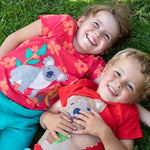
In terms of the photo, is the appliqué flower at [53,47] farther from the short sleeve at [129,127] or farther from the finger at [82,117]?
the short sleeve at [129,127]

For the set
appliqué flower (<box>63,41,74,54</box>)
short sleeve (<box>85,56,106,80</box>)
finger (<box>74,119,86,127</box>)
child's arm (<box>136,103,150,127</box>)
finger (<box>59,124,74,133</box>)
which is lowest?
child's arm (<box>136,103,150,127</box>)

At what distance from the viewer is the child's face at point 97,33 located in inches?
97.4

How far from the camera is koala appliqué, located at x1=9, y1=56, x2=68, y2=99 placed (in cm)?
238

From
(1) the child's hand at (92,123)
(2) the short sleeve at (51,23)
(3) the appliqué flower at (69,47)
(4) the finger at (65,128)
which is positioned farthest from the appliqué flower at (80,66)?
(4) the finger at (65,128)

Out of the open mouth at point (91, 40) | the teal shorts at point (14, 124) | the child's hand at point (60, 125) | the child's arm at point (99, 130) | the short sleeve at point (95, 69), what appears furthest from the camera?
the short sleeve at point (95, 69)

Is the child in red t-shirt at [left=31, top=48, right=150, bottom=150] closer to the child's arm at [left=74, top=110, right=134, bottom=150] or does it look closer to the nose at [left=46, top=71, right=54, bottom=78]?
the child's arm at [left=74, top=110, right=134, bottom=150]

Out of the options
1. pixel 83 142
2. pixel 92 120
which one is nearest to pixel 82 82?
pixel 92 120

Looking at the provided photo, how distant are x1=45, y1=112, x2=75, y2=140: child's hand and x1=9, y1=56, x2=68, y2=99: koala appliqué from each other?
423mm

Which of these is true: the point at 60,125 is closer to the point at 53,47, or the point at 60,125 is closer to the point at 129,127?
the point at 129,127

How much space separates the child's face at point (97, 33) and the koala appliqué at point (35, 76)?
456mm

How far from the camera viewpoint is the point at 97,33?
8.00 ft

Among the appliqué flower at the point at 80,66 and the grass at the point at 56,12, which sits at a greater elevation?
the grass at the point at 56,12

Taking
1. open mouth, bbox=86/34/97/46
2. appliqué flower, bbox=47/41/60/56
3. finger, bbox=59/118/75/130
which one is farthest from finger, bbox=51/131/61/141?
open mouth, bbox=86/34/97/46

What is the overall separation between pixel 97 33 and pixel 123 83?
75 centimetres
